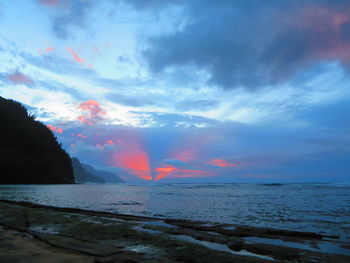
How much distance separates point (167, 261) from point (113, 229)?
8.64m

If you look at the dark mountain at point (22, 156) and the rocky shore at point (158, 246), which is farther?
the dark mountain at point (22, 156)

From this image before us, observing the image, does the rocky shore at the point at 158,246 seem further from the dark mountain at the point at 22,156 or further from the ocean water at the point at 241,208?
the dark mountain at the point at 22,156

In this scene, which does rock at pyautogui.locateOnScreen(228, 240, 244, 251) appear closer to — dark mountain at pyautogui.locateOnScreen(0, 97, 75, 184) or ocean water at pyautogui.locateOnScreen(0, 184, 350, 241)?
ocean water at pyautogui.locateOnScreen(0, 184, 350, 241)

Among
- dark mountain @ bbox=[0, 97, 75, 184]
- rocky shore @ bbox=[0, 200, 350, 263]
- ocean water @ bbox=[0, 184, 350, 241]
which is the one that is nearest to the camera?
rocky shore @ bbox=[0, 200, 350, 263]

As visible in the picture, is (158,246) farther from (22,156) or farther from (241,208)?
(22,156)

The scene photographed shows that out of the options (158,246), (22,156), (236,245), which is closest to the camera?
(158,246)

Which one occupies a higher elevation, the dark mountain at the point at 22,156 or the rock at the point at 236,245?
the dark mountain at the point at 22,156

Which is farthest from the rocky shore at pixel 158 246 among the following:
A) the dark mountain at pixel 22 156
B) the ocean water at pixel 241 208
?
the dark mountain at pixel 22 156

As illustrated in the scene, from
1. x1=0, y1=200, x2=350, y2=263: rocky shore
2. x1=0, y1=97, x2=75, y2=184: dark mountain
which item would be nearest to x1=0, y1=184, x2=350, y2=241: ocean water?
x1=0, y1=200, x2=350, y2=263: rocky shore

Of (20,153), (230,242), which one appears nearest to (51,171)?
(20,153)

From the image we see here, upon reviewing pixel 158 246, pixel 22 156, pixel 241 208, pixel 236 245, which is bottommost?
pixel 241 208

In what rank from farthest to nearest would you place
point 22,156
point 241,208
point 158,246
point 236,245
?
1. point 22,156
2. point 241,208
3. point 236,245
4. point 158,246

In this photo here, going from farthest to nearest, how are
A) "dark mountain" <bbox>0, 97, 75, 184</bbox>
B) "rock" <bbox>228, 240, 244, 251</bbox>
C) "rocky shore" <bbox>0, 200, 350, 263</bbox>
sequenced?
1. "dark mountain" <bbox>0, 97, 75, 184</bbox>
2. "rock" <bbox>228, 240, 244, 251</bbox>
3. "rocky shore" <bbox>0, 200, 350, 263</bbox>

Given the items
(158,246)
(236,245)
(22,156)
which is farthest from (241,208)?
(22,156)
